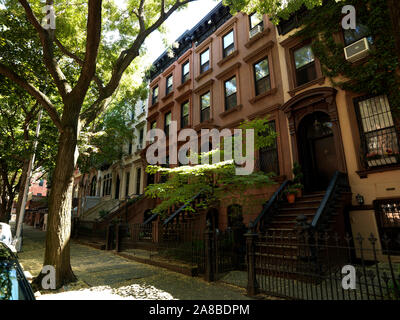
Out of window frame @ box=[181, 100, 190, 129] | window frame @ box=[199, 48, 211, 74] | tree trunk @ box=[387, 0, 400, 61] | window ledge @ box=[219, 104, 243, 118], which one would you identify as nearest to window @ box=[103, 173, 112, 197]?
window frame @ box=[181, 100, 190, 129]

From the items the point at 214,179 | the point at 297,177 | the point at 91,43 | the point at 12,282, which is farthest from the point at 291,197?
the point at 12,282

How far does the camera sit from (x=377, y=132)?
8.05 m

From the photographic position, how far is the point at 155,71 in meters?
22.3

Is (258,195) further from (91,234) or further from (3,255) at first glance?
(91,234)

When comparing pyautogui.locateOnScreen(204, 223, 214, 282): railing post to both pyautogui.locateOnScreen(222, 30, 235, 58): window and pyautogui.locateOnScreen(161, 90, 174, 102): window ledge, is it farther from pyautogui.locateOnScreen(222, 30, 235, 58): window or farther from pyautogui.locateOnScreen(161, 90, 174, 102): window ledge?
pyautogui.locateOnScreen(161, 90, 174, 102): window ledge

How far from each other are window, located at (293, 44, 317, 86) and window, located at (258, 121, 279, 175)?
2.32m

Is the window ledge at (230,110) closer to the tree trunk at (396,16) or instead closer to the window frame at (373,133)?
the window frame at (373,133)

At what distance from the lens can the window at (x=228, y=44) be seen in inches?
572

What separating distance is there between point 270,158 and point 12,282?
1030 cm

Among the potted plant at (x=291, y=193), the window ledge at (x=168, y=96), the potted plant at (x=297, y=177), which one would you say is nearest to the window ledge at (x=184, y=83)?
the window ledge at (x=168, y=96)

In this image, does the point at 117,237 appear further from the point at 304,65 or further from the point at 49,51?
the point at 304,65

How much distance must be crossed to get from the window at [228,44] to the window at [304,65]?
466 centimetres

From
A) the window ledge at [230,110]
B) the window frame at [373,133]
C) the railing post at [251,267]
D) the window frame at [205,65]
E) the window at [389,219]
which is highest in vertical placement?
the window frame at [205,65]
